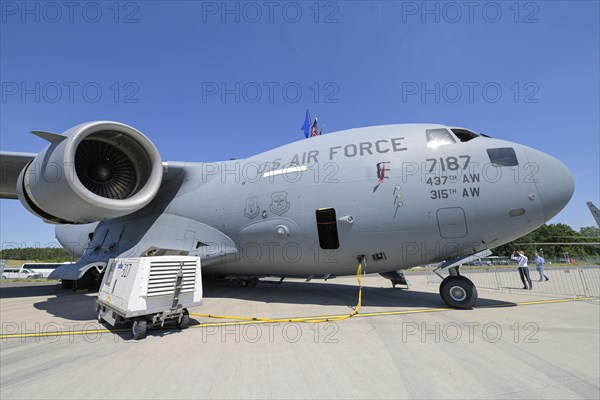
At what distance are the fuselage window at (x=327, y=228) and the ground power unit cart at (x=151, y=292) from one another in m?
3.24

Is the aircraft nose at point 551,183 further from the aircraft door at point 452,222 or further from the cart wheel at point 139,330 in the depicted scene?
the cart wheel at point 139,330

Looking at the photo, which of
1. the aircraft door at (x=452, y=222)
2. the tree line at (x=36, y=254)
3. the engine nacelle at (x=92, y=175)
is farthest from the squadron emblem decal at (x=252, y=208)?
the tree line at (x=36, y=254)

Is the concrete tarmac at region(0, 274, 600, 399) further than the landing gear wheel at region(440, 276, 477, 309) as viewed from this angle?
No

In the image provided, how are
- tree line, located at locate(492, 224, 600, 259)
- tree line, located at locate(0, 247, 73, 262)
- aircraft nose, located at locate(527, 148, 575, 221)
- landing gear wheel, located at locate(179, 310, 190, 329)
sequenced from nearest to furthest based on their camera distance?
landing gear wheel, located at locate(179, 310, 190, 329)
aircraft nose, located at locate(527, 148, 575, 221)
tree line, located at locate(0, 247, 73, 262)
tree line, located at locate(492, 224, 600, 259)

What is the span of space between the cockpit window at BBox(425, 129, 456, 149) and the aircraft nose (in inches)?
69.9

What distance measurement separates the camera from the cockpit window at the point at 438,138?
7.54m

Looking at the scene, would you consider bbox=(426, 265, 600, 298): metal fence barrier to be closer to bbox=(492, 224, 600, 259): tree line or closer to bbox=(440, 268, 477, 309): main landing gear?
bbox=(440, 268, 477, 309): main landing gear

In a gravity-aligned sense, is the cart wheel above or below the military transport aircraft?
below

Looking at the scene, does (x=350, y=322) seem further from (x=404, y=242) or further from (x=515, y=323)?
(x=515, y=323)

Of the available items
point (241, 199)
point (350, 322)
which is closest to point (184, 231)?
point (241, 199)

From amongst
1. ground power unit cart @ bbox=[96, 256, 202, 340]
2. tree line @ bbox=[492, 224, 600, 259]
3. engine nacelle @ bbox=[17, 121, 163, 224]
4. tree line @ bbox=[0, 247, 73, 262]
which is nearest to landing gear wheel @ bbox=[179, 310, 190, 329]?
ground power unit cart @ bbox=[96, 256, 202, 340]

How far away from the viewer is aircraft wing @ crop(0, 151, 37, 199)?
945 cm

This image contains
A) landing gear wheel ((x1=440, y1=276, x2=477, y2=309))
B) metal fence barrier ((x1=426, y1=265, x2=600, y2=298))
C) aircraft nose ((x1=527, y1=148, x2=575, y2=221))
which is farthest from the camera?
metal fence barrier ((x1=426, y1=265, x2=600, y2=298))

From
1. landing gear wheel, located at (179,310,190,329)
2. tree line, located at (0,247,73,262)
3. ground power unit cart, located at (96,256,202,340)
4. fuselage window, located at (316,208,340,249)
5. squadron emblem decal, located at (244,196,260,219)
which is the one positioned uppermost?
→ squadron emblem decal, located at (244,196,260,219)
